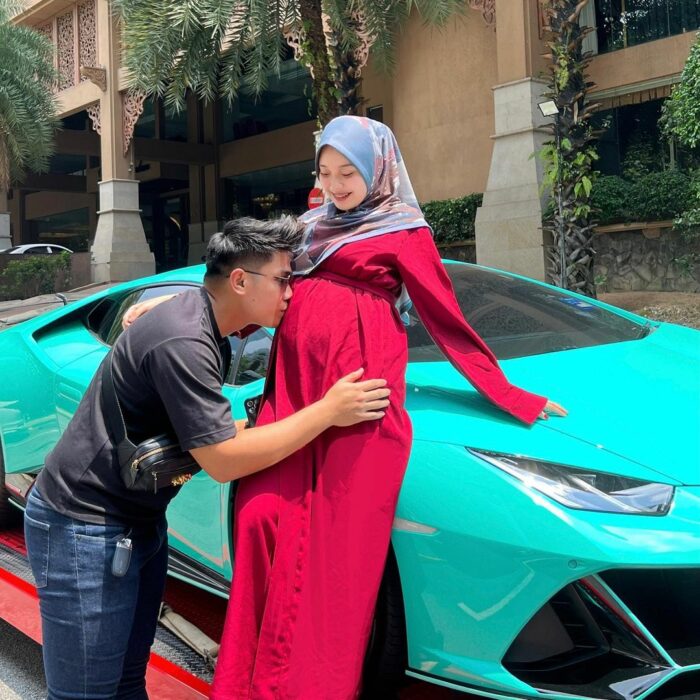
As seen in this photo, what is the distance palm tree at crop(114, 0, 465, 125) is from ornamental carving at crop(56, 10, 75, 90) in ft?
40.2

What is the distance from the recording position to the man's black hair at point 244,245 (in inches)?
69.6

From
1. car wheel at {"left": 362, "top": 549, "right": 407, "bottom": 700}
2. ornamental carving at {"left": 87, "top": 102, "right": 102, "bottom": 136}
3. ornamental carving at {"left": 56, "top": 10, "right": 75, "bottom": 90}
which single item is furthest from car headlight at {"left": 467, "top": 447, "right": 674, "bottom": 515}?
ornamental carving at {"left": 56, "top": 10, "right": 75, "bottom": 90}

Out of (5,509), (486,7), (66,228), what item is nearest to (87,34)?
(486,7)

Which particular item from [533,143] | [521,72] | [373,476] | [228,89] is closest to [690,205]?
[533,143]

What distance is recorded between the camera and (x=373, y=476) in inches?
76.3

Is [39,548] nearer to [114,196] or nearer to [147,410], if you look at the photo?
[147,410]

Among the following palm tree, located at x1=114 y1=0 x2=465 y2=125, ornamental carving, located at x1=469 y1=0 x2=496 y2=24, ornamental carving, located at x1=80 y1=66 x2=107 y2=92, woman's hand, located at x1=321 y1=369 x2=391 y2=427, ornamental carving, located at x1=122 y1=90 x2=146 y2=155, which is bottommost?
woman's hand, located at x1=321 y1=369 x2=391 y2=427

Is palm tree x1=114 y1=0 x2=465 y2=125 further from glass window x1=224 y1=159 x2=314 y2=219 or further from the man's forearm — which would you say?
glass window x1=224 y1=159 x2=314 y2=219

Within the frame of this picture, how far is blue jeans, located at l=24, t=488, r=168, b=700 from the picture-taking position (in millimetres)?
1666

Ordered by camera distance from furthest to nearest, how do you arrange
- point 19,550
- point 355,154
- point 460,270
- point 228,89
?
point 228,89 → point 19,550 → point 460,270 → point 355,154

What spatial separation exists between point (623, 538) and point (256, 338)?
1497 mm

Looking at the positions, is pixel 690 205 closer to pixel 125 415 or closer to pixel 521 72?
pixel 521 72

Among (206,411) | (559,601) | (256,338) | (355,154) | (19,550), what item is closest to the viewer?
(206,411)

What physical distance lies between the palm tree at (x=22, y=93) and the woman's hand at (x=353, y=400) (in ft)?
72.4
